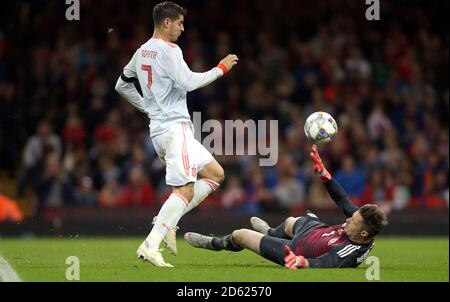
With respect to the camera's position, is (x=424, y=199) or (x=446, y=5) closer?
(x=424, y=199)

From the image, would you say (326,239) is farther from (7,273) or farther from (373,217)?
(7,273)

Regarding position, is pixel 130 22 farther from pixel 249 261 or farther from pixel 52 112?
pixel 249 261

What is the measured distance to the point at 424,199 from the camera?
658 inches

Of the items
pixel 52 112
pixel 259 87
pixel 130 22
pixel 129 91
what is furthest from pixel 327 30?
pixel 129 91

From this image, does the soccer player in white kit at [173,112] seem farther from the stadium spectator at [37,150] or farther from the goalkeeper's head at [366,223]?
the stadium spectator at [37,150]

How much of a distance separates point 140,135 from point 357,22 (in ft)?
16.2

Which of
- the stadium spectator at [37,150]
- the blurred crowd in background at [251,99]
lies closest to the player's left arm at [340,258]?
the blurred crowd in background at [251,99]

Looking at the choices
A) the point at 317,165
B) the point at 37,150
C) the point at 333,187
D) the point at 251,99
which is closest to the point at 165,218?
the point at 317,165

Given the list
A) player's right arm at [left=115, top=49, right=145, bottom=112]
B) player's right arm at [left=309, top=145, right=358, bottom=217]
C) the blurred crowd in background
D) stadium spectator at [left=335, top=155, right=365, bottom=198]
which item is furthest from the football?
stadium spectator at [left=335, top=155, right=365, bottom=198]

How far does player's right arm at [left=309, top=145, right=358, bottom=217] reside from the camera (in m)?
9.20

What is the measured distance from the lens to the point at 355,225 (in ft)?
29.3

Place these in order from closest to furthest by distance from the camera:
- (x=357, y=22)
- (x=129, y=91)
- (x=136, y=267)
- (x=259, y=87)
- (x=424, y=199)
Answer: (x=136, y=267) < (x=129, y=91) < (x=424, y=199) < (x=259, y=87) < (x=357, y=22)

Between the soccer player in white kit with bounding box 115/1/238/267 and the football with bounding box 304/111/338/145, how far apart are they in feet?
3.57

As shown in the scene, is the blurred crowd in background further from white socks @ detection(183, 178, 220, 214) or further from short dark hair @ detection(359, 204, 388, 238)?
short dark hair @ detection(359, 204, 388, 238)
